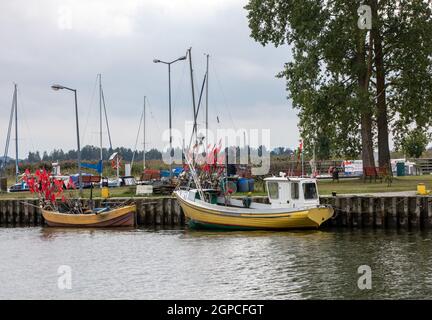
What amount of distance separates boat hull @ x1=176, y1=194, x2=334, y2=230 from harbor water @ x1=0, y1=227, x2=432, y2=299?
1007 millimetres

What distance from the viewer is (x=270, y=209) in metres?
45.5

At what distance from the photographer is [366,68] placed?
62344 millimetres

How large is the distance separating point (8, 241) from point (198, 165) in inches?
614

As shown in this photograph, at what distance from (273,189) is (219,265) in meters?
13.8

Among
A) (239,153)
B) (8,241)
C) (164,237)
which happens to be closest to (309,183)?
(164,237)

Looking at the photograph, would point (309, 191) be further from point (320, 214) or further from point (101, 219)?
point (101, 219)

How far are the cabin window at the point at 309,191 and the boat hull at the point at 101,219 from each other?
12829 mm

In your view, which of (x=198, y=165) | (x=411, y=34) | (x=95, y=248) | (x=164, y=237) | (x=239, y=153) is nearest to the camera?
(x=95, y=248)

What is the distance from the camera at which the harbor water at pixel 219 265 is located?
27.8 metres

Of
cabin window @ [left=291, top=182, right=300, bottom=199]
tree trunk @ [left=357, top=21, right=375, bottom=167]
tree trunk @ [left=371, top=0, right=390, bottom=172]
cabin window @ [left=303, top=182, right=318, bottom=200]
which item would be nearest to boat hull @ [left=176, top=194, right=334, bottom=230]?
cabin window @ [left=303, top=182, right=318, bottom=200]

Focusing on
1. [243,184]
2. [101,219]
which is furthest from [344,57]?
[101,219]

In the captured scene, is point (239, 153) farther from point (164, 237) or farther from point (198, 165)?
point (164, 237)

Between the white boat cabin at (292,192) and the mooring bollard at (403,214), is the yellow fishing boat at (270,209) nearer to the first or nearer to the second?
the white boat cabin at (292,192)
